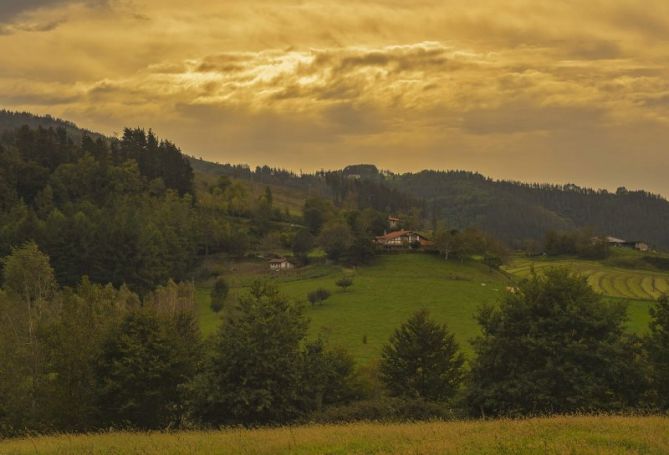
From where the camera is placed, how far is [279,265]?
138000mm

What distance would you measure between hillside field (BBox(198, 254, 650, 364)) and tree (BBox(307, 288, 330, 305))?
3.45ft

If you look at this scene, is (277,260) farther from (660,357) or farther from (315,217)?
(660,357)

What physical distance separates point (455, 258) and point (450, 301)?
112ft

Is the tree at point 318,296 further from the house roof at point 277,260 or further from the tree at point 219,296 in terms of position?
the house roof at point 277,260

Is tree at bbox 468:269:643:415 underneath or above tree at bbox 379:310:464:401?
above

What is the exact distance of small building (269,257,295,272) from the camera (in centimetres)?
13700

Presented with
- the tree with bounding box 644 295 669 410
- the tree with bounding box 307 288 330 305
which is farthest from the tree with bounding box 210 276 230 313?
the tree with bounding box 644 295 669 410

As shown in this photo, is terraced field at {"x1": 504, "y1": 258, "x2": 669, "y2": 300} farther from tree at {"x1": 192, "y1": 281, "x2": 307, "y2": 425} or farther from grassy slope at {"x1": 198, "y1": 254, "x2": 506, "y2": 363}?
tree at {"x1": 192, "y1": 281, "x2": 307, "y2": 425}

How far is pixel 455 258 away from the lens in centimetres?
13888

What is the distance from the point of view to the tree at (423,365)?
45656 millimetres

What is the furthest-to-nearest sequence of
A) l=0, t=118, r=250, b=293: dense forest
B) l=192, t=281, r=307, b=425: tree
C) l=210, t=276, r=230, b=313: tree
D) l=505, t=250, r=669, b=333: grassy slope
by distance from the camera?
l=0, t=118, r=250, b=293: dense forest → l=505, t=250, r=669, b=333: grassy slope → l=210, t=276, r=230, b=313: tree → l=192, t=281, r=307, b=425: tree

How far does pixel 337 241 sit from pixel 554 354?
10671cm

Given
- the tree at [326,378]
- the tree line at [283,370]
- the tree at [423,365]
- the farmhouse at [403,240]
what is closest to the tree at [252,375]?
the tree line at [283,370]

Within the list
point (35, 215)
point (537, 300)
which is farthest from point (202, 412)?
point (35, 215)
